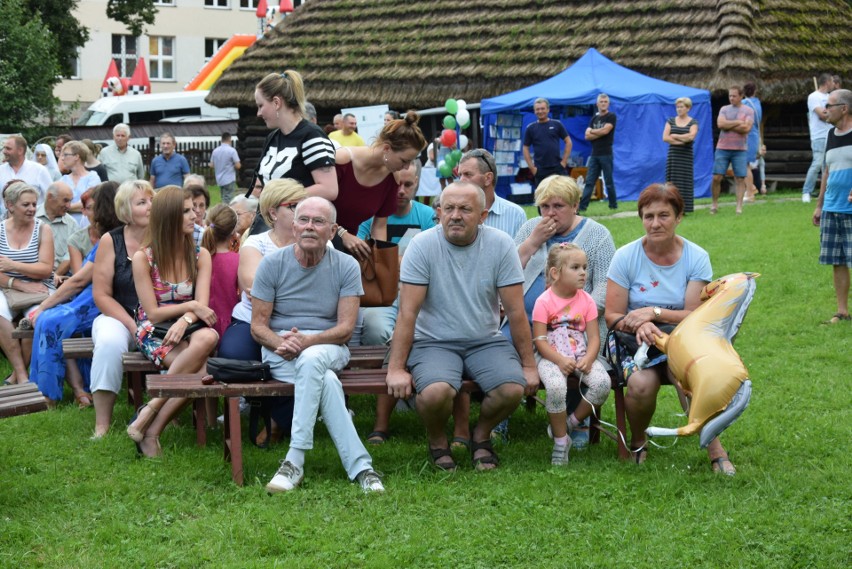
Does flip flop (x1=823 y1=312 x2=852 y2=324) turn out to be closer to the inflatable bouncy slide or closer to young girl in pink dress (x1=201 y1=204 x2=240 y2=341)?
young girl in pink dress (x1=201 y1=204 x2=240 y2=341)

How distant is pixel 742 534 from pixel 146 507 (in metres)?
2.74

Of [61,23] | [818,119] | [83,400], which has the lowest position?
[83,400]

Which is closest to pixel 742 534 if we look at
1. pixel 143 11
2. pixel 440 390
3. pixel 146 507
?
pixel 440 390

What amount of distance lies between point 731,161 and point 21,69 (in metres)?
14.7

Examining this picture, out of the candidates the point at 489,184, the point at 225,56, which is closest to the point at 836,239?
the point at 489,184

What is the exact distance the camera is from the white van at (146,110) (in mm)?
35219

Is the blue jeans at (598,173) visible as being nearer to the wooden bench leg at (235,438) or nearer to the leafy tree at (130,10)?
the wooden bench leg at (235,438)

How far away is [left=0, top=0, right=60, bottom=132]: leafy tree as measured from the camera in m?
22.7

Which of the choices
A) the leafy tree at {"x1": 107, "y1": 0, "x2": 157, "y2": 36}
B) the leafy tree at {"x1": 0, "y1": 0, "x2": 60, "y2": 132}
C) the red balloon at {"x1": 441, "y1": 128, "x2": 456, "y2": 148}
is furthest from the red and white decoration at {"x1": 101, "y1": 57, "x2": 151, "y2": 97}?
the red balloon at {"x1": 441, "y1": 128, "x2": 456, "y2": 148}

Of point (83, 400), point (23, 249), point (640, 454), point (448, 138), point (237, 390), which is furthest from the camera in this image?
point (448, 138)

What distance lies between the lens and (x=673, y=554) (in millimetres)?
4648

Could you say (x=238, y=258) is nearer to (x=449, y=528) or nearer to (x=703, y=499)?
(x=449, y=528)

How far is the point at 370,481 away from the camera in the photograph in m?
5.53

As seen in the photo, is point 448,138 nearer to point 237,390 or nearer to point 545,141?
point 545,141
